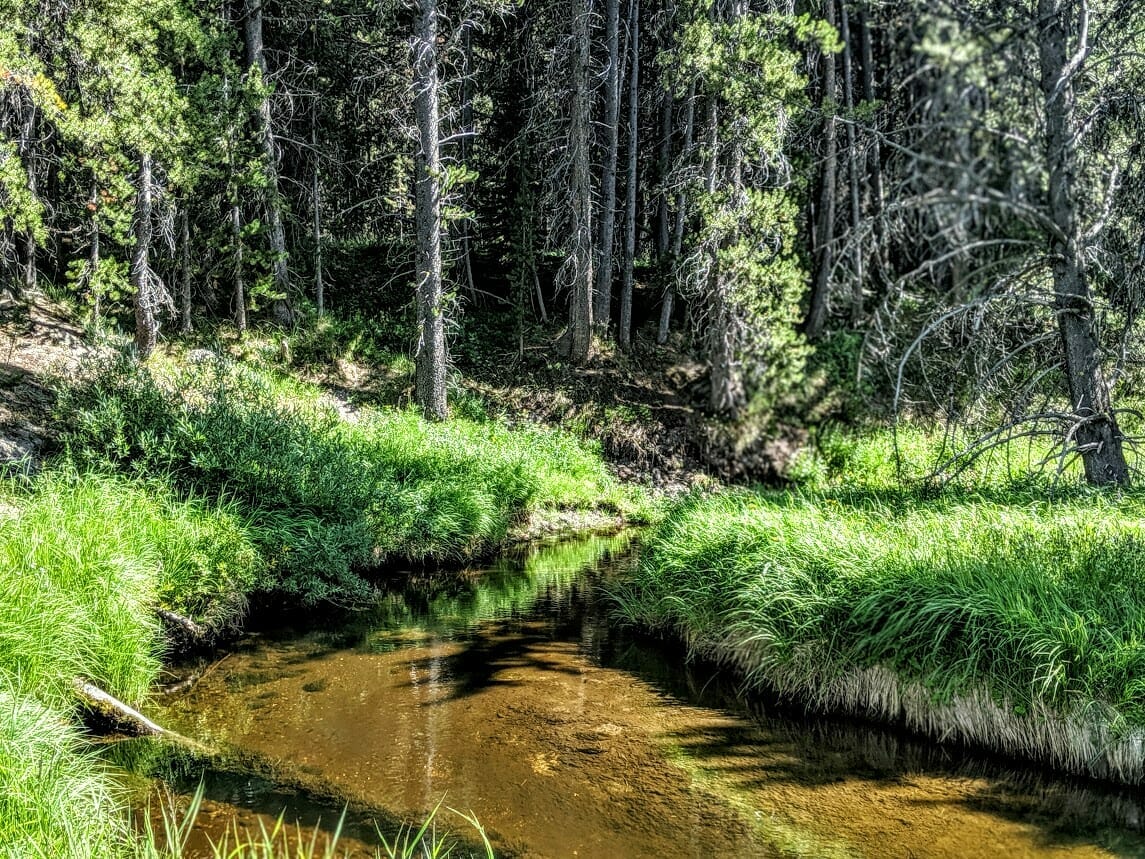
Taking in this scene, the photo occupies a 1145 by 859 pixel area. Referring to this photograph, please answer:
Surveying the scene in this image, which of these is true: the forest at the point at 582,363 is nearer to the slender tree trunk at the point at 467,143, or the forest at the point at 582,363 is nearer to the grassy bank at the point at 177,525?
the grassy bank at the point at 177,525

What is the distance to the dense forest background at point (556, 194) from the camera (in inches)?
310

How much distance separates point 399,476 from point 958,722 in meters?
7.53

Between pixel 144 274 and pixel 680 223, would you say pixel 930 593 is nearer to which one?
pixel 144 274

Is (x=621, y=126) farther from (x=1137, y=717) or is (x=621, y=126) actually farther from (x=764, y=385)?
(x=1137, y=717)

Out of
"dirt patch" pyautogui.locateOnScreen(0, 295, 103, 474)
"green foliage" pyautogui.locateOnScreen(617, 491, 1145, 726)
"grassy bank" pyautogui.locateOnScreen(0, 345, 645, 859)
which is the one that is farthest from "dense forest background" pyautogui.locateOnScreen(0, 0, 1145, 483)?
"grassy bank" pyautogui.locateOnScreen(0, 345, 645, 859)

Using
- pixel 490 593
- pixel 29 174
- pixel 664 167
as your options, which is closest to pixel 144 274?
pixel 29 174

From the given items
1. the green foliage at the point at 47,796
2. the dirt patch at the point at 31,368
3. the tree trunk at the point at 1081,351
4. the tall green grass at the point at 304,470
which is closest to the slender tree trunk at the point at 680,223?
the tall green grass at the point at 304,470

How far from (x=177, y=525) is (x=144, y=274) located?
711 cm

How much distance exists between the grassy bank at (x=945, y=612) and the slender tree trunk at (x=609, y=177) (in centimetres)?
1044

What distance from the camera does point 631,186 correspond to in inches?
709

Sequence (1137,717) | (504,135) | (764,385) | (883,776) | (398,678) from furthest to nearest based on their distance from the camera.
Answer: (504,135)
(764,385)
(398,678)
(883,776)
(1137,717)

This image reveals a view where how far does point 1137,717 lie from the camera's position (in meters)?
4.69

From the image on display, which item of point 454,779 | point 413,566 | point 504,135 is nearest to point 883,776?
point 454,779

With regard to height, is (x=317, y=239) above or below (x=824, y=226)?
below
